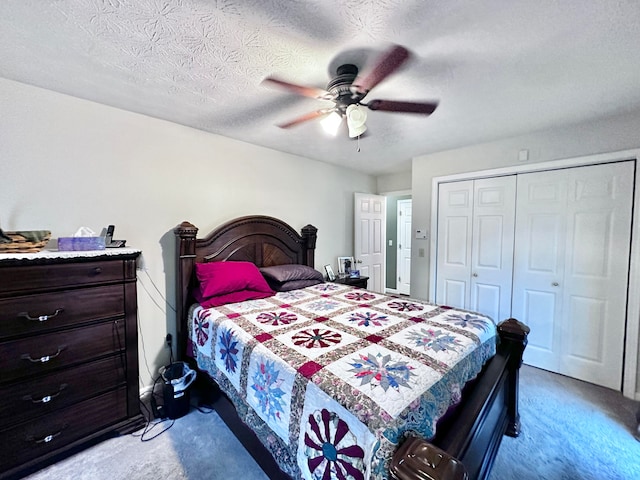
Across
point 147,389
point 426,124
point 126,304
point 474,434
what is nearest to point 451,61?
point 426,124

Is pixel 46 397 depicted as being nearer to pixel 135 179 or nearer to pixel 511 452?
pixel 135 179

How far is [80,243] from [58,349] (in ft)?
2.17

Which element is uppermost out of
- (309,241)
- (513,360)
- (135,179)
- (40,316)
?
(135,179)

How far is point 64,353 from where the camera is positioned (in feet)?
5.41

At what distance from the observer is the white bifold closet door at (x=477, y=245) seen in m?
3.01

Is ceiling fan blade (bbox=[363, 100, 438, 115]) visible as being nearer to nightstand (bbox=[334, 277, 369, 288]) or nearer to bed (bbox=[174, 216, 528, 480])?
bed (bbox=[174, 216, 528, 480])

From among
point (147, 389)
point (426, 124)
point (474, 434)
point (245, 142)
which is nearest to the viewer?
point (474, 434)

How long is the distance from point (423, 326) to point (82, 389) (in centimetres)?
224

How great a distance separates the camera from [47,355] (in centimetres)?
159

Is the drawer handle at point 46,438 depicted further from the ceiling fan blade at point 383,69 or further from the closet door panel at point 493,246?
the closet door panel at point 493,246

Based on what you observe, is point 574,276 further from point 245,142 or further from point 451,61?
point 245,142

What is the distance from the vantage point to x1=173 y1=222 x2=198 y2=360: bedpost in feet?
7.85

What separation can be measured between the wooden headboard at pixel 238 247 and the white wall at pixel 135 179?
15cm

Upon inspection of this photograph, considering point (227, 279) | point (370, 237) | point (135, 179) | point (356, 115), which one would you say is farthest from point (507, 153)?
point (135, 179)
